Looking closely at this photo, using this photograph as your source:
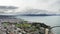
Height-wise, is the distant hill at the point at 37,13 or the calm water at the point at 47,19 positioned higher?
the distant hill at the point at 37,13

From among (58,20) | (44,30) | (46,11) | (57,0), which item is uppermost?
(57,0)

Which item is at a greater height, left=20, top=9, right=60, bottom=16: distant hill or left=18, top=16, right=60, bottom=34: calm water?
left=20, top=9, right=60, bottom=16: distant hill

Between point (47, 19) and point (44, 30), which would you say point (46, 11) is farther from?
point (44, 30)

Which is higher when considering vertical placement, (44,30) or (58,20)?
(58,20)

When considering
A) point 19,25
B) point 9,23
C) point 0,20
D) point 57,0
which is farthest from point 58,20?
point 0,20

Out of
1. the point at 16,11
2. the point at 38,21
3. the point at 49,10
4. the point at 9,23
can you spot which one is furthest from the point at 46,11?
the point at 9,23

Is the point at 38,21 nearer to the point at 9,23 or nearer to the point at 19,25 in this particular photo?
the point at 19,25

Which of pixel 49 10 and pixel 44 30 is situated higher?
pixel 49 10

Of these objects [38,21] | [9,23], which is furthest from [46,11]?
[9,23]
